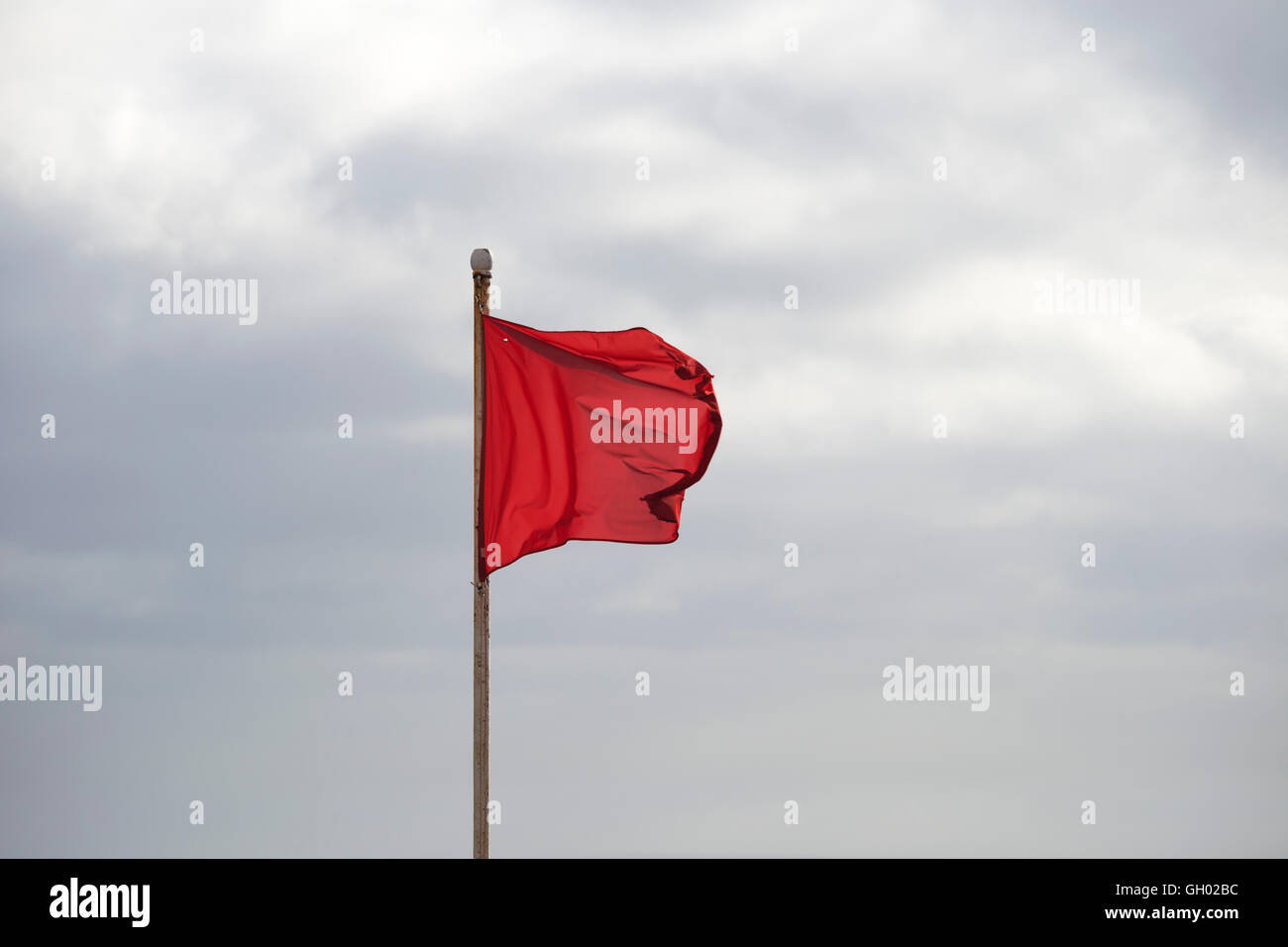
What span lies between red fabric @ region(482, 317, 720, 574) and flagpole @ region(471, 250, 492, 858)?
216 millimetres

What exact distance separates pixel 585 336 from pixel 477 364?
87.9 inches

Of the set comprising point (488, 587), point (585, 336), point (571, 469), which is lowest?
point (488, 587)

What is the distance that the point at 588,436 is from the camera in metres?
28.6

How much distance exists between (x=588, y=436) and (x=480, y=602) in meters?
3.63

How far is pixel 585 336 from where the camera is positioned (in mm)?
29047

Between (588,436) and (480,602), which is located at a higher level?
(588,436)

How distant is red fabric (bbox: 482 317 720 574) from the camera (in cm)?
2788

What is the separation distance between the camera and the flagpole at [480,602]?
86.4 ft

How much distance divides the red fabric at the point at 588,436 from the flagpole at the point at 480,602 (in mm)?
216

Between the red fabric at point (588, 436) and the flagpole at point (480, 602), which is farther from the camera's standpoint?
the red fabric at point (588, 436)

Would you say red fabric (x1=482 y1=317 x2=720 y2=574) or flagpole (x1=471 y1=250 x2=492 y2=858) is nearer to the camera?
flagpole (x1=471 y1=250 x2=492 y2=858)
